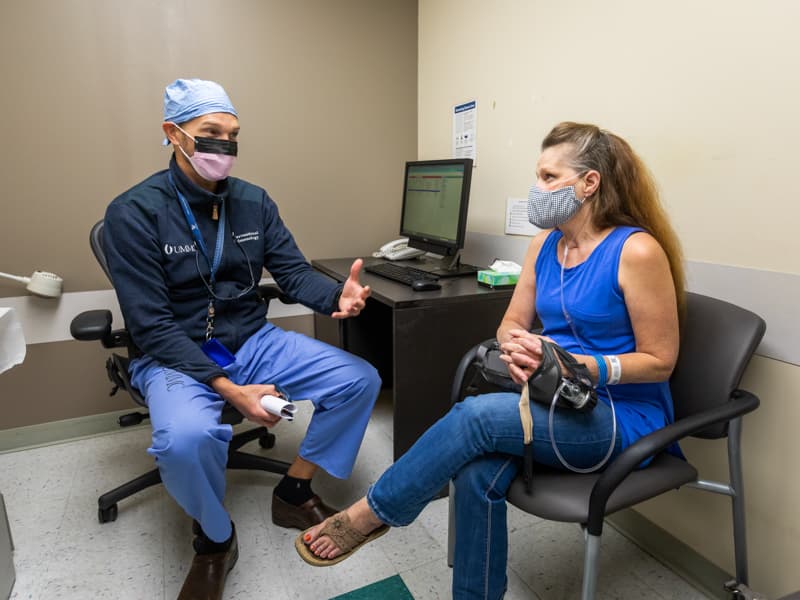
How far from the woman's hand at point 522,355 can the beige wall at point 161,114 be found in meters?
1.67

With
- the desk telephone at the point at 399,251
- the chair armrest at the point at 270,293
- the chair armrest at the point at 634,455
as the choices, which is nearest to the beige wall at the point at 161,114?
the desk telephone at the point at 399,251

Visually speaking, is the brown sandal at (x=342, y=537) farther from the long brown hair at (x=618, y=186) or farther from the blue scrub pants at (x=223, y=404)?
the long brown hair at (x=618, y=186)

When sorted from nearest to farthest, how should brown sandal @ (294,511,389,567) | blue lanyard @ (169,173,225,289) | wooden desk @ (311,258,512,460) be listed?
brown sandal @ (294,511,389,567), blue lanyard @ (169,173,225,289), wooden desk @ (311,258,512,460)

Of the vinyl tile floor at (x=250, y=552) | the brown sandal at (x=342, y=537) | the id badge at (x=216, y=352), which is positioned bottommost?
the vinyl tile floor at (x=250, y=552)

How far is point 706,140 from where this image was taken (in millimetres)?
1313

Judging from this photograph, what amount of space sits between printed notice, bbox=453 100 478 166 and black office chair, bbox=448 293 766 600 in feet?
4.23

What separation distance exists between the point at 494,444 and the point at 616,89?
116 cm

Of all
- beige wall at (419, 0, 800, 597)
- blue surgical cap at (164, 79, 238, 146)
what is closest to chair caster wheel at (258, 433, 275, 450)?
blue surgical cap at (164, 79, 238, 146)

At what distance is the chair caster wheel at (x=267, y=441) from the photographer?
2166mm

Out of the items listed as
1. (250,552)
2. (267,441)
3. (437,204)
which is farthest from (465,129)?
(250,552)

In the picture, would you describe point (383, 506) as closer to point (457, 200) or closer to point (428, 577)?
point (428, 577)

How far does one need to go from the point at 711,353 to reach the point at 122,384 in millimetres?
1703

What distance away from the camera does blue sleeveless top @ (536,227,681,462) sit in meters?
1.18

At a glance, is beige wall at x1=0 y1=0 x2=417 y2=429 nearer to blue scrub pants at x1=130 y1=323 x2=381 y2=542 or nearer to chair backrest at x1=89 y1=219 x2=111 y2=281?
chair backrest at x1=89 y1=219 x2=111 y2=281
